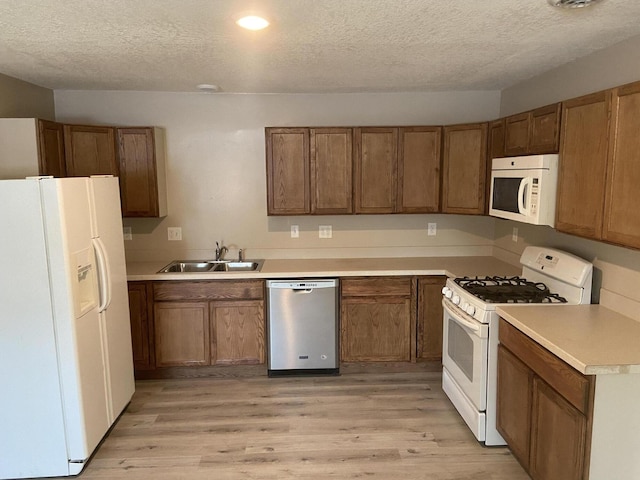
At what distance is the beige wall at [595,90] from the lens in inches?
94.6

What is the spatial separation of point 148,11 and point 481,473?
2.94m

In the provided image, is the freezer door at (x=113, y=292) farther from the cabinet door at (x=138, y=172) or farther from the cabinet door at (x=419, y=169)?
the cabinet door at (x=419, y=169)

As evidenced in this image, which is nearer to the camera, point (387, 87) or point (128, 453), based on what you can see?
point (128, 453)

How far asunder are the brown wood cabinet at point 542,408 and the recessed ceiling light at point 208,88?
2803mm

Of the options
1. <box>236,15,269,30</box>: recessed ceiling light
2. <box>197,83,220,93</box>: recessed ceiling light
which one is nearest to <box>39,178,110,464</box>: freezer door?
<box>236,15,269,30</box>: recessed ceiling light

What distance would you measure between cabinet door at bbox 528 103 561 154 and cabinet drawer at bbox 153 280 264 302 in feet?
7.35

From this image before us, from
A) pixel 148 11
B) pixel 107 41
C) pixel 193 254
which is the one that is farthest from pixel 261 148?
pixel 148 11

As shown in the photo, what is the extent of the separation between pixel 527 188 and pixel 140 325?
3.07 m

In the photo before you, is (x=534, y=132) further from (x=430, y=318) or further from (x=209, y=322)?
(x=209, y=322)

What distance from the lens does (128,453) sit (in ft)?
9.06

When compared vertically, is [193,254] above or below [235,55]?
below

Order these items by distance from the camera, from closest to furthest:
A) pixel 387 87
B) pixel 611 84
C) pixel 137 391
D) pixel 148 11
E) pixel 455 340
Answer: pixel 148 11
pixel 611 84
pixel 455 340
pixel 137 391
pixel 387 87

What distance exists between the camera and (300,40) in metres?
2.41

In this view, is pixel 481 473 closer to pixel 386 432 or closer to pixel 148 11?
pixel 386 432
